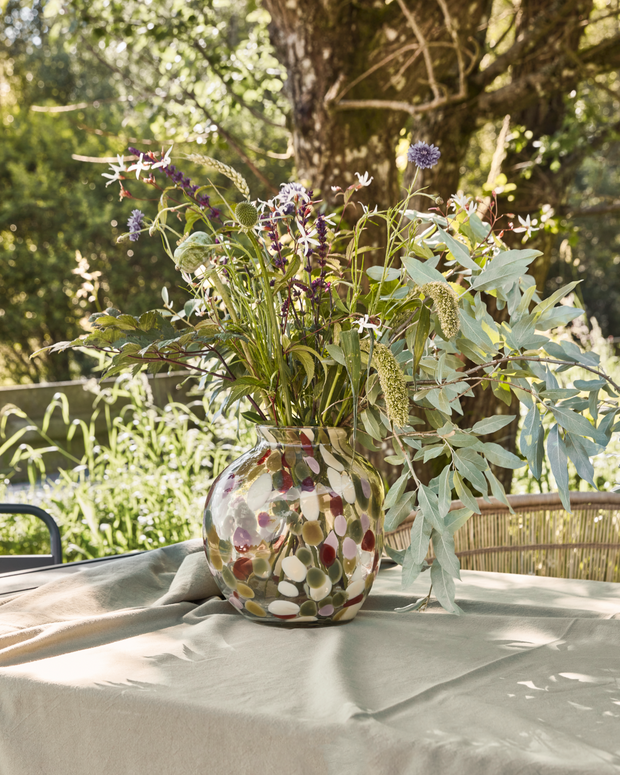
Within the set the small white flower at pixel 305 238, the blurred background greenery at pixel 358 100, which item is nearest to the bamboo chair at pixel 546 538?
the blurred background greenery at pixel 358 100

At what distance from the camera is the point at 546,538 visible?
1.52 metres

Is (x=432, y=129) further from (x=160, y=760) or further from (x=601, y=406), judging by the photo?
(x=160, y=760)

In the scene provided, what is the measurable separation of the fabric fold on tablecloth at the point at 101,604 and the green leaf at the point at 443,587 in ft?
1.18

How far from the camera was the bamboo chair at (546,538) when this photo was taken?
1498mm

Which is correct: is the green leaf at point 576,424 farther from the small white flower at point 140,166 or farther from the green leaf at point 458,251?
the small white flower at point 140,166

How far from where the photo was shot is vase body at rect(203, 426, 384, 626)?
915 mm

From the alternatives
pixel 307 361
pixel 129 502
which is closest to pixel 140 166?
pixel 307 361

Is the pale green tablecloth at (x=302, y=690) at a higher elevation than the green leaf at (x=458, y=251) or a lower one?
lower

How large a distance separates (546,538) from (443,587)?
2.22ft

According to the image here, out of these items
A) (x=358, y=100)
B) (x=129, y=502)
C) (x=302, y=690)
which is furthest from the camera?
(x=129, y=502)

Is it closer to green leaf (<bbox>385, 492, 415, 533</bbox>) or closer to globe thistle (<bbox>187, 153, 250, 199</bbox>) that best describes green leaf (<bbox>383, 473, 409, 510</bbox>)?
green leaf (<bbox>385, 492, 415, 533</bbox>)

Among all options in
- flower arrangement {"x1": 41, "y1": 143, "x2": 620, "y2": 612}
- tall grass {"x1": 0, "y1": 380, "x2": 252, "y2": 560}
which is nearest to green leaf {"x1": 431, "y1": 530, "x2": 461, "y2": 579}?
flower arrangement {"x1": 41, "y1": 143, "x2": 620, "y2": 612}

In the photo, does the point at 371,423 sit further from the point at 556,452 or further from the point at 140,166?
the point at 140,166

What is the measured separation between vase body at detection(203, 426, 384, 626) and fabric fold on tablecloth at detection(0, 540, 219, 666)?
0.42ft
